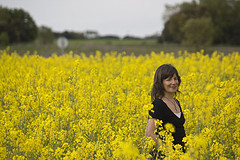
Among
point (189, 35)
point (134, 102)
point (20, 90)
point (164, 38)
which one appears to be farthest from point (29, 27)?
point (134, 102)

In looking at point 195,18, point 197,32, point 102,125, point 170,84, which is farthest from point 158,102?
point 195,18

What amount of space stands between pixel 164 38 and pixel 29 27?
1729 centimetres

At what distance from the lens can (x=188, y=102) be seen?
5070 millimetres

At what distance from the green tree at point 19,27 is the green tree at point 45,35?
7.26 m

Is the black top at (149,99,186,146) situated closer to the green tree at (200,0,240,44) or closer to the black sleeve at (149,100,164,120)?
the black sleeve at (149,100,164,120)

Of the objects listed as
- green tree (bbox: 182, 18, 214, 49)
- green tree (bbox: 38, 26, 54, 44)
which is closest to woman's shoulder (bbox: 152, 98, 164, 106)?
green tree (bbox: 182, 18, 214, 49)

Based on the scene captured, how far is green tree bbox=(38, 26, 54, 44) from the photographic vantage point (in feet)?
140

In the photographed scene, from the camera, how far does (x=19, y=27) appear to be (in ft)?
101

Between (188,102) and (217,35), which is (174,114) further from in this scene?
(217,35)

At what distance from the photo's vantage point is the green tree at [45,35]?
4277cm

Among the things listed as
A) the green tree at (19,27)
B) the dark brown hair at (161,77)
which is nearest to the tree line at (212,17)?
the green tree at (19,27)

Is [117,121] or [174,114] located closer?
[174,114]

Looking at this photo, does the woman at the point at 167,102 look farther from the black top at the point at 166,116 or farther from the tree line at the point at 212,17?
the tree line at the point at 212,17

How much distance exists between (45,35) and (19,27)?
1253cm
